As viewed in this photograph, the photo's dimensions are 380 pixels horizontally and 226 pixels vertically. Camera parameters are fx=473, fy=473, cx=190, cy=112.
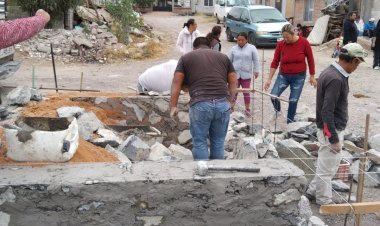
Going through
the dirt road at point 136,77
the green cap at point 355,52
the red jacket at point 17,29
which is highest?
the red jacket at point 17,29

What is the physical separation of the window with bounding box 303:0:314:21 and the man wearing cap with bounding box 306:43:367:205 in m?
23.9

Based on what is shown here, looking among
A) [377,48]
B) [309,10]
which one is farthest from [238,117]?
[309,10]

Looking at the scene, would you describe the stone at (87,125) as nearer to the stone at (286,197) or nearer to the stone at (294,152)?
the stone at (294,152)

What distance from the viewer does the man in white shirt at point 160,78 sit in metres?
7.49

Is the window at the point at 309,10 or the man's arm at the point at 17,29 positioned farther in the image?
the window at the point at 309,10

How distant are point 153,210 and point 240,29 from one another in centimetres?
1729

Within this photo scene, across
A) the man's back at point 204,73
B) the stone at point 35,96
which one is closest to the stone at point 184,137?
the stone at point 35,96

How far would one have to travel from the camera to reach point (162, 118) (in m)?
7.35

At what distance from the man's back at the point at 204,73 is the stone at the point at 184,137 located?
7.96 feet

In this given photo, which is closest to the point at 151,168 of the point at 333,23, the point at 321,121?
the point at 321,121

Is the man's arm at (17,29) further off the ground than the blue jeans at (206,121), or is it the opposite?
the man's arm at (17,29)

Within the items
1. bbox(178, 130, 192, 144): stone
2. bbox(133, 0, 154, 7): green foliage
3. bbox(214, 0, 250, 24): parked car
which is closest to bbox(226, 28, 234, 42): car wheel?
bbox(214, 0, 250, 24): parked car

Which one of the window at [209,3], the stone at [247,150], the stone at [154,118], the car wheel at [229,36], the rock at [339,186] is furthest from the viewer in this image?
the window at [209,3]

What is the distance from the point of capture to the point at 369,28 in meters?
18.8
